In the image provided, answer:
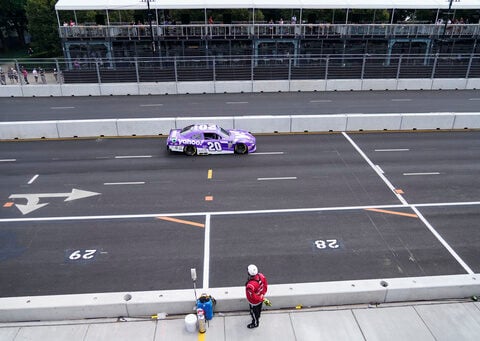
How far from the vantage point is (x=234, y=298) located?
26.9ft

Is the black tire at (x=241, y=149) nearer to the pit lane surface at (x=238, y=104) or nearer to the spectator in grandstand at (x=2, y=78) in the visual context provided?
the pit lane surface at (x=238, y=104)

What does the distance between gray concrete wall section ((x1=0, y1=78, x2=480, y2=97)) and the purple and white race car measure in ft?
46.3

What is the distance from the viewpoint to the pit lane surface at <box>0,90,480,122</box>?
24.6 m

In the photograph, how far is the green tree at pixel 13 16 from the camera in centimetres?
5445

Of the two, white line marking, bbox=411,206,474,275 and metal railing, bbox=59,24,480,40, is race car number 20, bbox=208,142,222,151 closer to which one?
white line marking, bbox=411,206,474,275

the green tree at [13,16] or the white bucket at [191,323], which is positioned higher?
the green tree at [13,16]

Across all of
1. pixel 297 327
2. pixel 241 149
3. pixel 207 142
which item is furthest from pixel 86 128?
pixel 297 327

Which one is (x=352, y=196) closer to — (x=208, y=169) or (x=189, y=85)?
(x=208, y=169)

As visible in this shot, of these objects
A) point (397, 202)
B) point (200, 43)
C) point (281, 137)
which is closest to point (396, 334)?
point (397, 202)

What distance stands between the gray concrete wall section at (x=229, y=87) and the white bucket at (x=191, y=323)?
82.0 ft

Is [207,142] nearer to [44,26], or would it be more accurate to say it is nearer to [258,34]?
[258,34]

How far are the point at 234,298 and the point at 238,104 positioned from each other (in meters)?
20.4

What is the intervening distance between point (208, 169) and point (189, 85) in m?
16.4

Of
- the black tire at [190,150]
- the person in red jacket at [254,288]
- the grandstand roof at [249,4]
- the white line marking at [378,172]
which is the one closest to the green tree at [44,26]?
the grandstand roof at [249,4]
